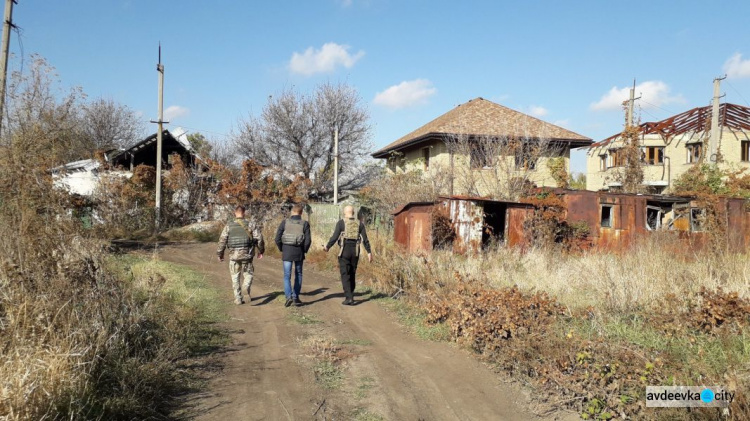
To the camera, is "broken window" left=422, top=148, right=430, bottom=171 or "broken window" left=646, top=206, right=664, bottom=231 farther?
"broken window" left=422, top=148, right=430, bottom=171

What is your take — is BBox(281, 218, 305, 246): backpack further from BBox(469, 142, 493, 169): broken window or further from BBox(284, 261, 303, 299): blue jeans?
BBox(469, 142, 493, 169): broken window

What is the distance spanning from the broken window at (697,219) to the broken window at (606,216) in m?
2.85

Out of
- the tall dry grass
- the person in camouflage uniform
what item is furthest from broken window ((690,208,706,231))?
the person in camouflage uniform

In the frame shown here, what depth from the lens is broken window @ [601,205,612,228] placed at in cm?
1647

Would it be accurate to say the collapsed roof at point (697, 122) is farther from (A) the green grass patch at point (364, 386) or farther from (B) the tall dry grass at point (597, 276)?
(A) the green grass patch at point (364, 386)

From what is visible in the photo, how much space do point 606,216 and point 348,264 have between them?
1095cm

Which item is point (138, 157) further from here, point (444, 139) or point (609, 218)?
point (609, 218)

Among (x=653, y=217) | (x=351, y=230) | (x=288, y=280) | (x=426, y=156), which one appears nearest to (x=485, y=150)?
(x=426, y=156)

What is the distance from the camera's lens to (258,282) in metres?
11.6

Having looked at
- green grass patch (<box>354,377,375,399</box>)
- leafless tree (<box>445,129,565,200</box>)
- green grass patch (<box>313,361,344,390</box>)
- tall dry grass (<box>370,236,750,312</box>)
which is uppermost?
leafless tree (<box>445,129,565,200</box>)

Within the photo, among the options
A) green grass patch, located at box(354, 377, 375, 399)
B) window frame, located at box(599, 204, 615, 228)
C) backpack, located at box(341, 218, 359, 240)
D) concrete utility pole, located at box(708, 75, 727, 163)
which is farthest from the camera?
concrete utility pole, located at box(708, 75, 727, 163)

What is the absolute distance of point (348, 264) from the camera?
30.2 feet

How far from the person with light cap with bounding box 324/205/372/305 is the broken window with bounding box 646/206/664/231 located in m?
12.0

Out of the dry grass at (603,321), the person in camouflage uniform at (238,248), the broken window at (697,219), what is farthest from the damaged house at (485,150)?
the person in camouflage uniform at (238,248)
